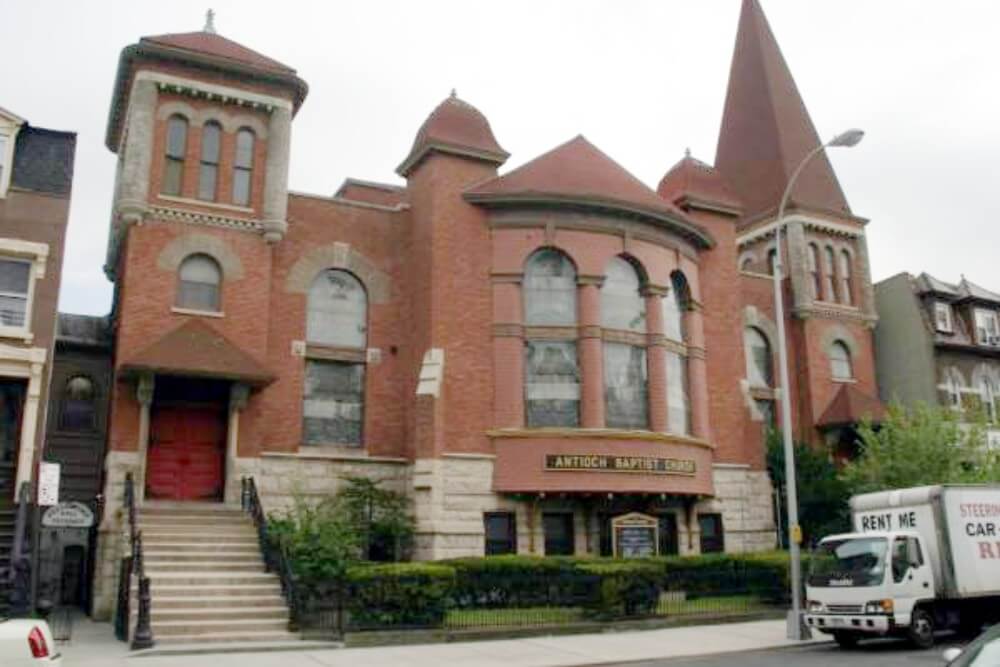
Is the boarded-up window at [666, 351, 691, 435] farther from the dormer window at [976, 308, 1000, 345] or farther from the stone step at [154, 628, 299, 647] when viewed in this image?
the dormer window at [976, 308, 1000, 345]

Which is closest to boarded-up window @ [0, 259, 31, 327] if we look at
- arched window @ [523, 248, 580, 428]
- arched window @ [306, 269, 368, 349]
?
arched window @ [306, 269, 368, 349]

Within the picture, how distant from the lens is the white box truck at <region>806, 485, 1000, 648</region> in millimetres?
16781

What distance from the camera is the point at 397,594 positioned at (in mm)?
17906

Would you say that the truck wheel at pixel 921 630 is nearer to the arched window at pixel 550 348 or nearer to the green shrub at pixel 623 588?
the green shrub at pixel 623 588

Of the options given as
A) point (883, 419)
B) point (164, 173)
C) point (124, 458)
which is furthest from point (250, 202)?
point (883, 419)

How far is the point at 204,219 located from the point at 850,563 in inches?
690

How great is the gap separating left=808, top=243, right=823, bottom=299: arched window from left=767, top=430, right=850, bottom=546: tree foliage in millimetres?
7321

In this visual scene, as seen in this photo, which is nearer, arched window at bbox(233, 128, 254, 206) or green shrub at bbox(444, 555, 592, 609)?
green shrub at bbox(444, 555, 592, 609)

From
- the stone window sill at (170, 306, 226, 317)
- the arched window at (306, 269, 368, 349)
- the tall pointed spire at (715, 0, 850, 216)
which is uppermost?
the tall pointed spire at (715, 0, 850, 216)

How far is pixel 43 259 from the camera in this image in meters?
22.1

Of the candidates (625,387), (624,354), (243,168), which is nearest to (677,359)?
(624,354)

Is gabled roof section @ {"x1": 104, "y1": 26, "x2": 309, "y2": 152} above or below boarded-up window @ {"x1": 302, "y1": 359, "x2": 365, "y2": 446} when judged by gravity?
above

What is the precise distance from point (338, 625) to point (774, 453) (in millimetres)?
18619

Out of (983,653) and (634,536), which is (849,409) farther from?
(983,653)
